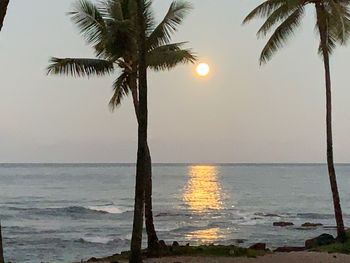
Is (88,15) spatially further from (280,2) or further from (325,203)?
(325,203)

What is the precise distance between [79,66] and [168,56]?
2601mm

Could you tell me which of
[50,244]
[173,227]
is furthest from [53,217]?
[50,244]

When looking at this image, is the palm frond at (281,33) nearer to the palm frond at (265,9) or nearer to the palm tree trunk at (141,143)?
the palm frond at (265,9)

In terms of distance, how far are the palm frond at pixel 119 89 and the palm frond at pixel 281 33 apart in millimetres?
5370

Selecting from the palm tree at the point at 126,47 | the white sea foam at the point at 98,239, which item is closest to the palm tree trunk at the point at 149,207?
the palm tree at the point at 126,47

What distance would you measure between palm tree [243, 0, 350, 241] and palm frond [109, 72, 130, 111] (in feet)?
16.9

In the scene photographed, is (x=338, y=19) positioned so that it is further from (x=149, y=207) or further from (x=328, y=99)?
(x=149, y=207)

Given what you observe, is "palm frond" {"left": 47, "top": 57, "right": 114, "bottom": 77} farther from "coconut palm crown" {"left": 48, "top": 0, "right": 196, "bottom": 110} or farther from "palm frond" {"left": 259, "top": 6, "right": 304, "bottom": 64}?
"palm frond" {"left": 259, "top": 6, "right": 304, "bottom": 64}

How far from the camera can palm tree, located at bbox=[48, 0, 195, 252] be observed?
55.5 ft

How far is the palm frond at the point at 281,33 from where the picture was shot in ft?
68.4

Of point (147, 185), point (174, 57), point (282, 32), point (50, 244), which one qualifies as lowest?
point (50, 244)

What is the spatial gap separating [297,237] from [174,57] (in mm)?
20021

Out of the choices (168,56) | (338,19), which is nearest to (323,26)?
(338,19)

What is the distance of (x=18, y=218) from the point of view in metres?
46.7
